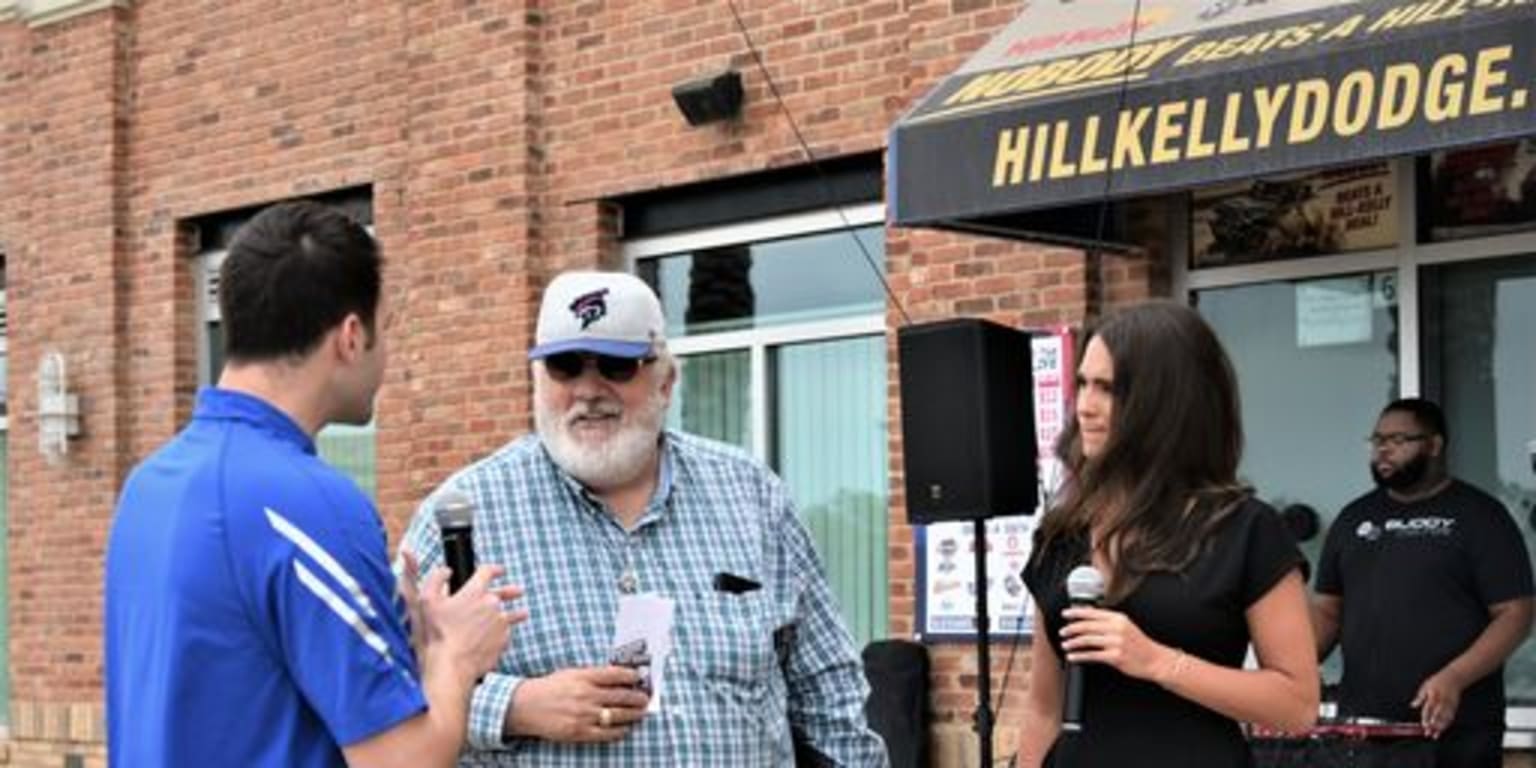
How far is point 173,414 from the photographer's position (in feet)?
38.0

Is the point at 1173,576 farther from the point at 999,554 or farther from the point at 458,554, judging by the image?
the point at 999,554

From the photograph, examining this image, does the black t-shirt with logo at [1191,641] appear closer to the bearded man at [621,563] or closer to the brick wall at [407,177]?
the bearded man at [621,563]

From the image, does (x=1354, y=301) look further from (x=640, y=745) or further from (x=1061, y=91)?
(x=640, y=745)

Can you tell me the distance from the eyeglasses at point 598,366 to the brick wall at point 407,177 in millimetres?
4394

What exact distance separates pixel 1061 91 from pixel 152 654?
4407 mm

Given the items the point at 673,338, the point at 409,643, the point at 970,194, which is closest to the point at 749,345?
the point at 673,338

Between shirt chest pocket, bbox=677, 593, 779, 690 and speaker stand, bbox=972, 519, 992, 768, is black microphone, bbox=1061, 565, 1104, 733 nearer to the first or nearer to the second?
shirt chest pocket, bbox=677, 593, 779, 690

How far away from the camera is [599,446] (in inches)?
150

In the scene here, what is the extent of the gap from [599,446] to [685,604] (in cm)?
31

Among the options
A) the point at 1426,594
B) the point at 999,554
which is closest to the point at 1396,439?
the point at 1426,594

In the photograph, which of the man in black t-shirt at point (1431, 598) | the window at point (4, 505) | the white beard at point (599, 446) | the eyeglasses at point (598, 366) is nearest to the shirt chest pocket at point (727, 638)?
the white beard at point (599, 446)

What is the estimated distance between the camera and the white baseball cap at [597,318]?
3791mm

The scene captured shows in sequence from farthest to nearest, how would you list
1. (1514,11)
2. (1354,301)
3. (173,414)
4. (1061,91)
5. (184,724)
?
(173,414) → (1354,301) → (1061,91) → (1514,11) → (184,724)

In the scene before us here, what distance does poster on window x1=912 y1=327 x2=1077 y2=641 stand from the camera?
8.05 metres
